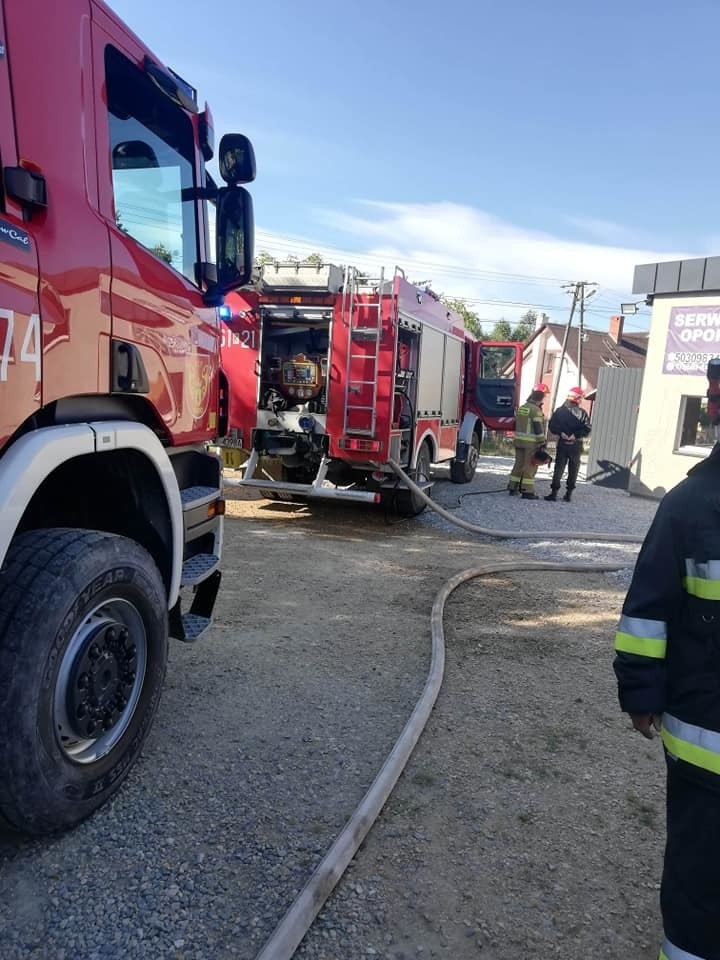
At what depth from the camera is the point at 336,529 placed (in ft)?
26.7

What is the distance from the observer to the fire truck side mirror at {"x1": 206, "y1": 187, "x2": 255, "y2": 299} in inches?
123

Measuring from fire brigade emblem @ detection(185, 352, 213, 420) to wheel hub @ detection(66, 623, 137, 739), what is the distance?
3.70 ft

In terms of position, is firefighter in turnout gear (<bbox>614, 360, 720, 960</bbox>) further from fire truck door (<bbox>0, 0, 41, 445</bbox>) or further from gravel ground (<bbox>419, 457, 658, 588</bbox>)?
gravel ground (<bbox>419, 457, 658, 588</bbox>)

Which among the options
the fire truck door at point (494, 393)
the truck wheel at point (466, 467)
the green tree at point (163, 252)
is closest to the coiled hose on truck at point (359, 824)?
the green tree at point (163, 252)

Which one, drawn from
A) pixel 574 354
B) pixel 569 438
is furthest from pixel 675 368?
pixel 574 354

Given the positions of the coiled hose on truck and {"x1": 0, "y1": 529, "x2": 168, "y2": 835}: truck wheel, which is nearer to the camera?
the coiled hose on truck

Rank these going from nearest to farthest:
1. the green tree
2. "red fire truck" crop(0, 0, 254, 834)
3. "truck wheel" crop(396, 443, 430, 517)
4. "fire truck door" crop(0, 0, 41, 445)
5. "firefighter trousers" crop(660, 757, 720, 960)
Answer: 1. "firefighter trousers" crop(660, 757, 720, 960)
2. "fire truck door" crop(0, 0, 41, 445)
3. "red fire truck" crop(0, 0, 254, 834)
4. the green tree
5. "truck wheel" crop(396, 443, 430, 517)

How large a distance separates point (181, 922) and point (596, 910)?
135 centimetres

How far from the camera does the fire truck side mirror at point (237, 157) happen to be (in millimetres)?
3047

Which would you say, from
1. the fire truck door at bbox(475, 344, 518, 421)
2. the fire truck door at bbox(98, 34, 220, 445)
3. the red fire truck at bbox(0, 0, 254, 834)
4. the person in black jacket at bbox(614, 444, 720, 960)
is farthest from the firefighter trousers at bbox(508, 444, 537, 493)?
the person in black jacket at bbox(614, 444, 720, 960)

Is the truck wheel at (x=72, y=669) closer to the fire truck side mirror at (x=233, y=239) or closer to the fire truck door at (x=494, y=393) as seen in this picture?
the fire truck side mirror at (x=233, y=239)

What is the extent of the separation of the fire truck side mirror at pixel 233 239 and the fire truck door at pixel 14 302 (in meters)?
1.25

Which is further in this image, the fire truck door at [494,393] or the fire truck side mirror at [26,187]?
the fire truck door at [494,393]

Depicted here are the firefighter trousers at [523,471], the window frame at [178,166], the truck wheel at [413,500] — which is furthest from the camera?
the firefighter trousers at [523,471]
